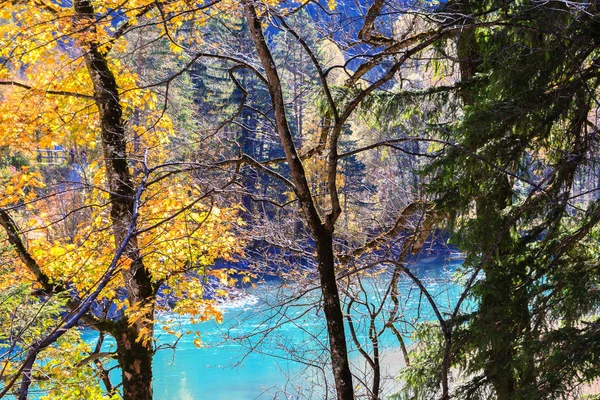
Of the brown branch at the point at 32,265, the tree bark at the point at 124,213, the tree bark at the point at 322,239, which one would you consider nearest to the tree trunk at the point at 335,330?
the tree bark at the point at 322,239

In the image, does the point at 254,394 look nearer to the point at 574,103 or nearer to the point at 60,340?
the point at 60,340

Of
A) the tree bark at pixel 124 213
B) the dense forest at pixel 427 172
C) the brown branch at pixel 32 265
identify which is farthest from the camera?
the brown branch at pixel 32 265

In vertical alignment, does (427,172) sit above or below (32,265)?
below

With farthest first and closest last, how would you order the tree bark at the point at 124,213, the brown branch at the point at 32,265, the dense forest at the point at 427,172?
1. the brown branch at the point at 32,265
2. the tree bark at the point at 124,213
3. the dense forest at the point at 427,172

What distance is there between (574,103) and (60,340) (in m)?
5.29

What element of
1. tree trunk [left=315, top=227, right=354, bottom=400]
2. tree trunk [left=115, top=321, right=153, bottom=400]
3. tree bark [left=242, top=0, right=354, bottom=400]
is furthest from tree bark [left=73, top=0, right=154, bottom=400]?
tree trunk [left=315, top=227, right=354, bottom=400]

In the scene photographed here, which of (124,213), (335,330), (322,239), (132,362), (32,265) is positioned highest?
(32,265)

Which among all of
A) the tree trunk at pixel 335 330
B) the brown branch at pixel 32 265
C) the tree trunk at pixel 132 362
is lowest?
the tree trunk at pixel 335 330

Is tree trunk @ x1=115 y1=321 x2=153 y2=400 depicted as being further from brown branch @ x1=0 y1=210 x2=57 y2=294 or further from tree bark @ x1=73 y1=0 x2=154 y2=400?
brown branch @ x1=0 y1=210 x2=57 y2=294

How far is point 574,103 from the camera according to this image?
12.4ft

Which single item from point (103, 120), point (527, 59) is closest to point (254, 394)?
point (103, 120)

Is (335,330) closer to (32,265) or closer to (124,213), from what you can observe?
(124,213)

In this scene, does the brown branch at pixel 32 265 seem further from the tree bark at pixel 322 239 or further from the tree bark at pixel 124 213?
the tree bark at pixel 322 239

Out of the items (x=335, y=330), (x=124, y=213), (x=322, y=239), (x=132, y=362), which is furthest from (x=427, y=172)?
(x=132, y=362)
